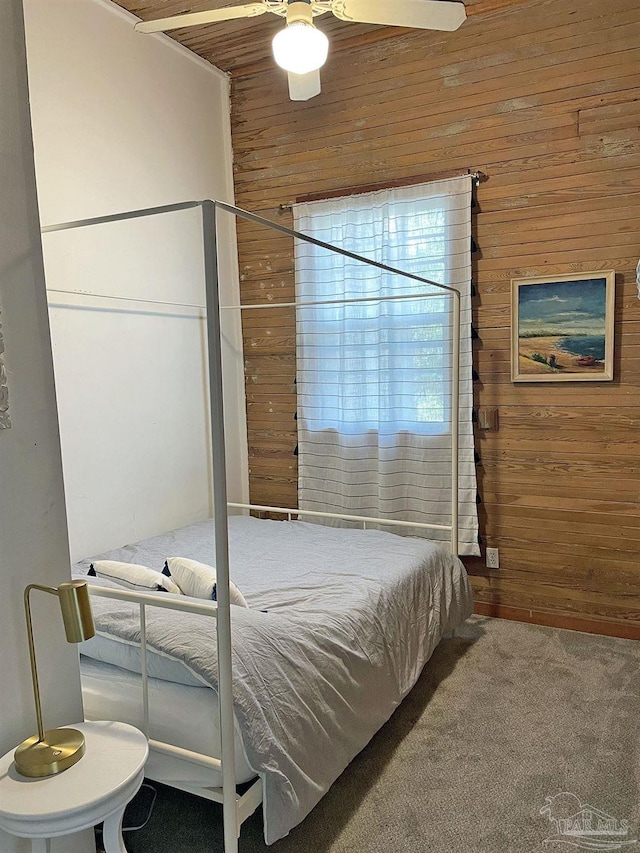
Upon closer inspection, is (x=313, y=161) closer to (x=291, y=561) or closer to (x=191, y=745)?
(x=291, y=561)

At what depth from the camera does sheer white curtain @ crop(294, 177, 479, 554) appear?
11.4 ft

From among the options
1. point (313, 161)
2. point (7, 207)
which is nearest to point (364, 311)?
point (313, 161)

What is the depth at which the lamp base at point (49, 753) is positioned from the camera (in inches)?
53.4

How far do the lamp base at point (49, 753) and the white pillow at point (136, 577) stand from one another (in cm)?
70

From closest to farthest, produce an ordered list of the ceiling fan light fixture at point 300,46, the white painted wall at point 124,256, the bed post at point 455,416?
the ceiling fan light fixture at point 300,46 < the white painted wall at point 124,256 < the bed post at point 455,416

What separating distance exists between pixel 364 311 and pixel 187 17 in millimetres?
1761

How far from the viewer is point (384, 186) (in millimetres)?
3596

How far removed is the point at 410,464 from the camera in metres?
3.63

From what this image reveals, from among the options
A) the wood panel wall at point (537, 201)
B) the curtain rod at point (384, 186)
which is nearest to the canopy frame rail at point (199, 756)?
→ the wood panel wall at point (537, 201)

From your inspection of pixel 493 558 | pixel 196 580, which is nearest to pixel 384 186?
pixel 493 558

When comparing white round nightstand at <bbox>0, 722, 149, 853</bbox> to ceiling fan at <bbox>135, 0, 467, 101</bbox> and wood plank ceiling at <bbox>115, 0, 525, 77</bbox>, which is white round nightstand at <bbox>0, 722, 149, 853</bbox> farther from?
wood plank ceiling at <bbox>115, 0, 525, 77</bbox>

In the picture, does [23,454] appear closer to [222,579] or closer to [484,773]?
[222,579]

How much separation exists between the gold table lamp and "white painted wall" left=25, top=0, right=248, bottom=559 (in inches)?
65.2

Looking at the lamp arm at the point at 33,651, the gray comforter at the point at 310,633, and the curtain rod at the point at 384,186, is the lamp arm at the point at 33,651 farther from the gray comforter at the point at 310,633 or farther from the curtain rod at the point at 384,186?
the curtain rod at the point at 384,186
